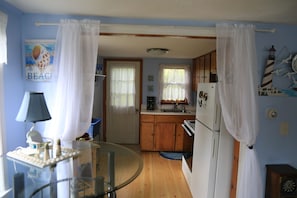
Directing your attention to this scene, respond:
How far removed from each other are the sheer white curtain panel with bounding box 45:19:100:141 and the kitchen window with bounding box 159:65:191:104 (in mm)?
2991

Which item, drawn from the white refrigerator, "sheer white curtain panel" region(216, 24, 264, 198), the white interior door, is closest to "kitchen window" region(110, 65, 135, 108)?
the white interior door

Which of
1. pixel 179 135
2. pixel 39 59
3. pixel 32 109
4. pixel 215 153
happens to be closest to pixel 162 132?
pixel 179 135

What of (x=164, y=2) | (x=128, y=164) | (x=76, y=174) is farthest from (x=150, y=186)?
(x=164, y=2)

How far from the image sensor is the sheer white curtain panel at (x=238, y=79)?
1927 mm

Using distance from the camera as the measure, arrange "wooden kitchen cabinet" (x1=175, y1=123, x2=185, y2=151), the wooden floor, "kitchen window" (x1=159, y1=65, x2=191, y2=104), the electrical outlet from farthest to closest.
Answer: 1. "kitchen window" (x1=159, y1=65, x2=191, y2=104)
2. "wooden kitchen cabinet" (x1=175, y1=123, x2=185, y2=151)
3. the wooden floor
4. the electrical outlet

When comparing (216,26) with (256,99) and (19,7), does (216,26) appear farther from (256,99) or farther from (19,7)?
(19,7)

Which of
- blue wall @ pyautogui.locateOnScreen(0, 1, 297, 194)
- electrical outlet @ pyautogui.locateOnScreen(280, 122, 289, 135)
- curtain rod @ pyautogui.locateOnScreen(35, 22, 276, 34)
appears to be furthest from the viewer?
electrical outlet @ pyautogui.locateOnScreen(280, 122, 289, 135)

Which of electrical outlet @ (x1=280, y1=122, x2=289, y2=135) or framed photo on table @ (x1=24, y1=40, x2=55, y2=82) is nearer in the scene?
framed photo on table @ (x1=24, y1=40, x2=55, y2=82)

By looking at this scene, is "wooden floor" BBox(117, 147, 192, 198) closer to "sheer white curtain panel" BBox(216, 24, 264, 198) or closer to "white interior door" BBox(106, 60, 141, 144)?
"white interior door" BBox(106, 60, 141, 144)

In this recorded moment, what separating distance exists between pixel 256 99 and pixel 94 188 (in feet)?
5.40

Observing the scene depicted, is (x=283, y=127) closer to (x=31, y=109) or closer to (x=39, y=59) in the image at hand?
(x=31, y=109)

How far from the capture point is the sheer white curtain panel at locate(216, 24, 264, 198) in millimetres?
1927

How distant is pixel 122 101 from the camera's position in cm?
491

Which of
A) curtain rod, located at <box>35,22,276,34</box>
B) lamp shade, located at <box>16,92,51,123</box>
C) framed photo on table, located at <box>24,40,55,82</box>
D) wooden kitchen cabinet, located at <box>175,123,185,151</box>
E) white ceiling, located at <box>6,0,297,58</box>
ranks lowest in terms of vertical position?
wooden kitchen cabinet, located at <box>175,123,185,151</box>
